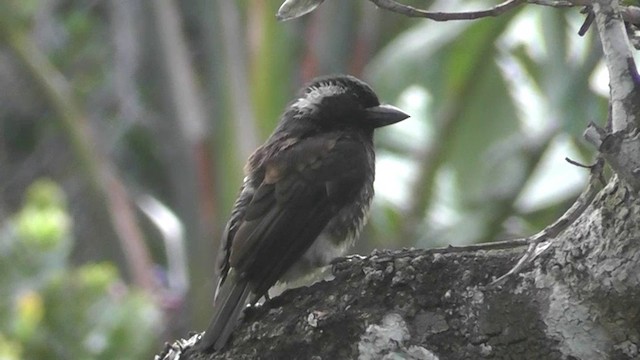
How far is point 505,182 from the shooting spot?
247 inches

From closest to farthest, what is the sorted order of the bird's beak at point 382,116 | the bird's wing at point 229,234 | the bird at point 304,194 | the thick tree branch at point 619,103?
the thick tree branch at point 619,103 < the bird at point 304,194 < the bird's wing at point 229,234 < the bird's beak at point 382,116

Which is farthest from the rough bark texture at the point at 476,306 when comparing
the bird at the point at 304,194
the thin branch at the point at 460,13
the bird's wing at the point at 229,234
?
the bird's wing at the point at 229,234

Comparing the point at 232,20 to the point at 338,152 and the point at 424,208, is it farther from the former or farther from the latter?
the point at 338,152

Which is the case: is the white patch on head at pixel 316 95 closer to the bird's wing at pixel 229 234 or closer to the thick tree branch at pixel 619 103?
the bird's wing at pixel 229 234

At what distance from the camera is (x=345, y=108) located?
4.03 meters

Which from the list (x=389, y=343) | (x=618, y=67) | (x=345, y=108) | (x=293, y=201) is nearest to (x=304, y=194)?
(x=293, y=201)

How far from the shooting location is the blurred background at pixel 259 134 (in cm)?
461

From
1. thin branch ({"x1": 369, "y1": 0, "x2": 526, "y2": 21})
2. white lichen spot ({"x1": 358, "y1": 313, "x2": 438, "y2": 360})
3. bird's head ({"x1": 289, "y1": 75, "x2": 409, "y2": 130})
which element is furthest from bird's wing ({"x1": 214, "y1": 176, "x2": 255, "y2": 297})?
thin branch ({"x1": 369, "y1": 0, "x2": 526, "y2": 21})

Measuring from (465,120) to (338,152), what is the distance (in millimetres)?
2265

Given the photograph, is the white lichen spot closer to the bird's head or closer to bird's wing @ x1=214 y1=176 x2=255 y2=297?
bird's wing @ x1=214 y1=176 x2=255 y2=297

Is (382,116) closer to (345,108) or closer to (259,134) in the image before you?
(345,108)

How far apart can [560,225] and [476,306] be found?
236 millimetres

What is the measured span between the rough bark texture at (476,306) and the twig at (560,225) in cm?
2

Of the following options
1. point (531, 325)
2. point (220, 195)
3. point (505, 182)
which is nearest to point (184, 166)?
point (220, 195)
